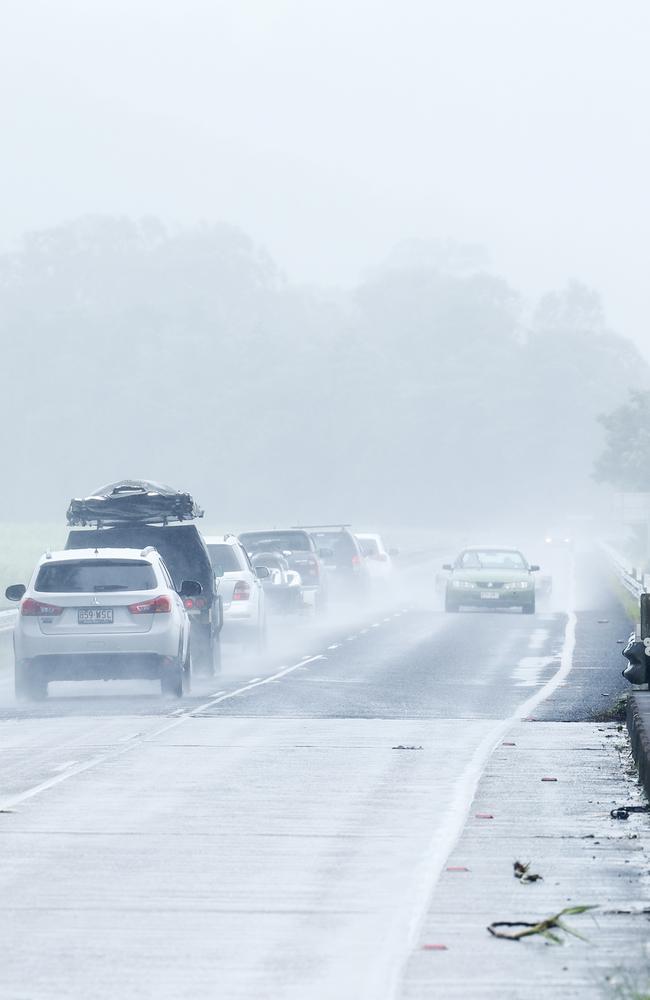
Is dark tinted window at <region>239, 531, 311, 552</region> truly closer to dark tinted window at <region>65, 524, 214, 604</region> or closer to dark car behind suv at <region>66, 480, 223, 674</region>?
dark car behind suv at <region>66, 480, 223, 674</region>

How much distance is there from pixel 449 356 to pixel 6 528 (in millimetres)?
68359

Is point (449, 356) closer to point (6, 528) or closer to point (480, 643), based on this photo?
point (6, 528)

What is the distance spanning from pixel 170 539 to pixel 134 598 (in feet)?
11.0

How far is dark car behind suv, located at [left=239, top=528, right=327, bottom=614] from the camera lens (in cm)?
3981

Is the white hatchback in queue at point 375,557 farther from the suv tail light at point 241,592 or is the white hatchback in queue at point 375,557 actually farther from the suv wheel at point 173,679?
the suv wheel at point 173,679

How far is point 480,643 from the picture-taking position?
32.7 m

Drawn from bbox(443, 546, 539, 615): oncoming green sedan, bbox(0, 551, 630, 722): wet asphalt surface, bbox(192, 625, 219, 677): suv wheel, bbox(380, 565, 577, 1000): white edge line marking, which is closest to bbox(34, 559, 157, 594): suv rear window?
bbox(0, 551, 630, 722): wet asphalt surface

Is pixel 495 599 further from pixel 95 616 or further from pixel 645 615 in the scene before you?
pixel 645 615

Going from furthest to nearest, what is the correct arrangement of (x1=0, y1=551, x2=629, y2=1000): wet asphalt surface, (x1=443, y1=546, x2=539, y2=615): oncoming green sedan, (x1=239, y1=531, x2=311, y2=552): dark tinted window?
(x1=443, y1=546, x2=539, y2=615): oncoming green sedan, (x1=239, y1=531, x2=311, y2=552): dark tinted window, (x1=0, y1=551, x2=629, y2=1000): wet asphalt surface

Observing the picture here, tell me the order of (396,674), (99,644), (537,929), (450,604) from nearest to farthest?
(537,929)
(99,644)
(396,674)
(450,604)

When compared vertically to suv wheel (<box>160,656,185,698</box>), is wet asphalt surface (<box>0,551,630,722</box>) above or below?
below

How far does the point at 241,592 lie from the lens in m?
29.9

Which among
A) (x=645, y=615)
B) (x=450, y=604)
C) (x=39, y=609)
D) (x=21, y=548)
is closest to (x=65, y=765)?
(x=645, y=615)

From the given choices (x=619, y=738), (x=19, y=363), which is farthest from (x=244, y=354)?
(x=619, y=738)
